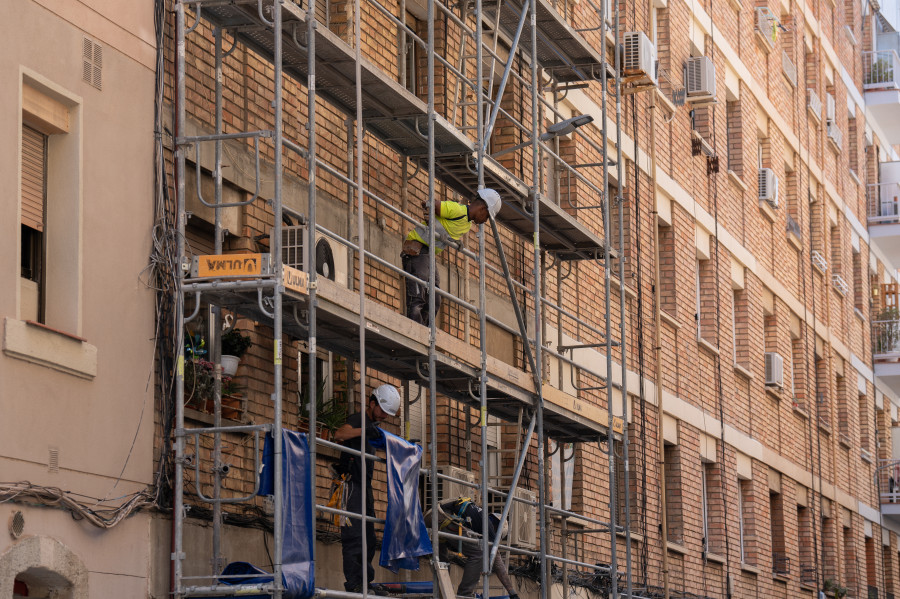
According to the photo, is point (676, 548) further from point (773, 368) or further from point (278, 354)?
point (278, 354)

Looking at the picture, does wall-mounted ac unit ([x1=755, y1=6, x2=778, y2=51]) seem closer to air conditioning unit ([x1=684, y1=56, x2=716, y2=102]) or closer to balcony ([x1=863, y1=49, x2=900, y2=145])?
air conditioning unit ([x1=684, y1=56, x2=716, y2=102])

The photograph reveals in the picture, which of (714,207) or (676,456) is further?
(714,207)

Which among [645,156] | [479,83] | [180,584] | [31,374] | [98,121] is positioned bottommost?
[180,584]

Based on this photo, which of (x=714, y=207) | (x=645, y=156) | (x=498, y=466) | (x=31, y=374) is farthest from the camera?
(x=714, y=207)

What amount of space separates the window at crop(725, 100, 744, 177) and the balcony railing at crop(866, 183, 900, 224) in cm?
1268

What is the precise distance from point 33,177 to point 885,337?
103ft

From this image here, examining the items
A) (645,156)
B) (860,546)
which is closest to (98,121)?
(645,156)

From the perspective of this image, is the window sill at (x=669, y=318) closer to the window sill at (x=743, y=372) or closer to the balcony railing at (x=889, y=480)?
the window sill at (x=743, y=372)

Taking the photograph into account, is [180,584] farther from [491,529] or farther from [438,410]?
[438,410]

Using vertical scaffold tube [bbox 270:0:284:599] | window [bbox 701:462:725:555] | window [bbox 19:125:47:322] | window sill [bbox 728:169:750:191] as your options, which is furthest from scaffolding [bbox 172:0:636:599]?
window sill [bbox 728:169:750:191]

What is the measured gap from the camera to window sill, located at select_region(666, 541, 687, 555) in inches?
876

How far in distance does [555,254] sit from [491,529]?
4.49 m

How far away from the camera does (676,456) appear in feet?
75.9

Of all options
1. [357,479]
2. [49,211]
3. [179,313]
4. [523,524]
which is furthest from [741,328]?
[49,211]
